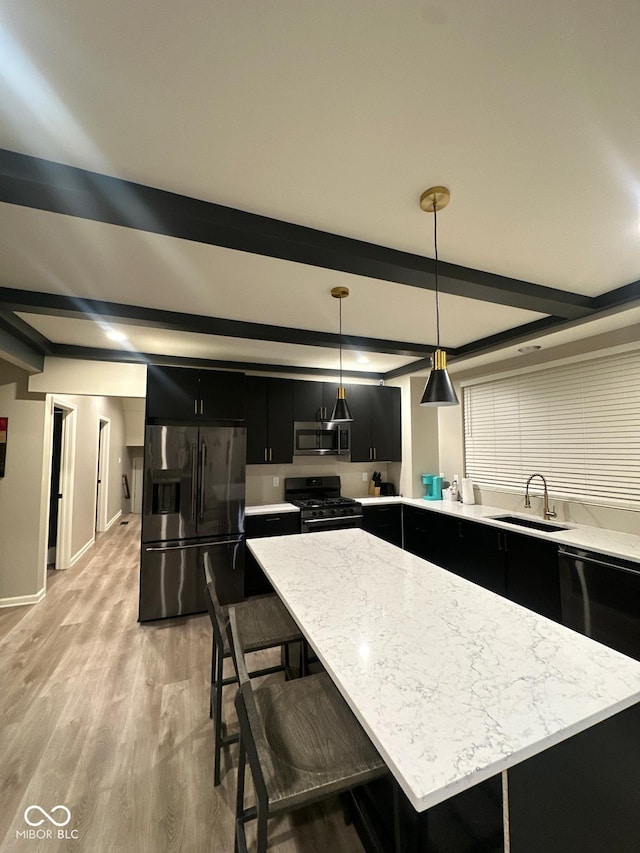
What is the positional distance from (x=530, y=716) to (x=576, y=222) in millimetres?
1876

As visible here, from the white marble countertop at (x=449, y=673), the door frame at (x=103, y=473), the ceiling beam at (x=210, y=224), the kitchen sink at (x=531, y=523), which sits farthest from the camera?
the door frame at (x=103, y=473)

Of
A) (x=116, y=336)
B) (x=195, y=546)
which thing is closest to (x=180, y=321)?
(x=116, y=336)

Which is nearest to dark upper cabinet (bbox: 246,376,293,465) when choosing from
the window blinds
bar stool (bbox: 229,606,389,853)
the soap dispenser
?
the soap dispenser

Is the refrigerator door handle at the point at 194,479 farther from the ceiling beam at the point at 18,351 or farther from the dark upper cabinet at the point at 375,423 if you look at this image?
the dark upper cabinet at the point at 375,423

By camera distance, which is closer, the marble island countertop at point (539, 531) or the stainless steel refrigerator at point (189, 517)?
the marble island countertop at point (539, 531)

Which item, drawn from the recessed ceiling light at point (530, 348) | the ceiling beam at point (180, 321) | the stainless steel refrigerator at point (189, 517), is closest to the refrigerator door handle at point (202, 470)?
the stainless steel refrigerator at point (189, 517)

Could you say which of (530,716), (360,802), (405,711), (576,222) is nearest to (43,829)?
(360,802)

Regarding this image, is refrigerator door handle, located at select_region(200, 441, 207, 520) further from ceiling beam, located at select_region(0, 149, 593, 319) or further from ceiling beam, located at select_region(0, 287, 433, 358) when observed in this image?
ceiling beam, located at select_region(0, 149, 593, 319)

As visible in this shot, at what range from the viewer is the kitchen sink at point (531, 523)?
315 cm

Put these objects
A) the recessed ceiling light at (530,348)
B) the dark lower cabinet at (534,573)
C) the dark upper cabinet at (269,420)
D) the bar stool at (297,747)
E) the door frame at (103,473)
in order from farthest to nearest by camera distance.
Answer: the door frame at (103,473) < the dark upper cabinet at (269,420) < the recessed ceiling light at (530,348) < the dark lower cabinet at (534,573) < the bar stool at (297,747)

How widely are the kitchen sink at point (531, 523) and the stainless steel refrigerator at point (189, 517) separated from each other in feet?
8.43

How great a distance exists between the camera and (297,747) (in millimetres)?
1156

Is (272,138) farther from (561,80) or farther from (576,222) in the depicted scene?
(576,222)

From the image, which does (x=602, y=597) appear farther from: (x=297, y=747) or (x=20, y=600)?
(x=20, y=600)
